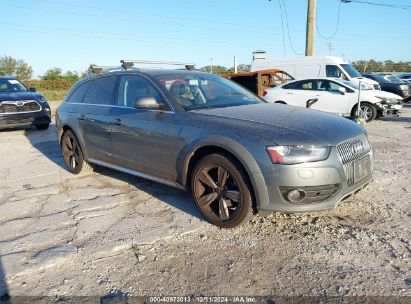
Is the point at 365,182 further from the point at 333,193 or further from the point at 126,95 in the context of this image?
the point at 126,95

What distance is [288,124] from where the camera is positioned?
3.51m

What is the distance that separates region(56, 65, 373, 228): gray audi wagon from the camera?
325 cm

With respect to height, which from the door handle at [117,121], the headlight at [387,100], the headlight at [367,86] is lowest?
the headlight at [387,100]

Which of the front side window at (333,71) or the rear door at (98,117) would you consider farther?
the front side window at (333,71)

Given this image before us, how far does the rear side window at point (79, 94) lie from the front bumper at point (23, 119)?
5070mm

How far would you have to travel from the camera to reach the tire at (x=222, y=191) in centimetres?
344

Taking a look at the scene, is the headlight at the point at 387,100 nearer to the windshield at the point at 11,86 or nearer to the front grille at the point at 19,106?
the front grille at the point at 19,106

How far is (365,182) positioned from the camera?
12.2ft

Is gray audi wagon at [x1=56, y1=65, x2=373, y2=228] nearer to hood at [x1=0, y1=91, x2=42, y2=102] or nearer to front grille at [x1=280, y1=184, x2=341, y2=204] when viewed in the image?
front grille at [x1=280, y1=184, x2=341, y2=204]

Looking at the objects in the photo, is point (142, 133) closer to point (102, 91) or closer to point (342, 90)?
point (102, 91)

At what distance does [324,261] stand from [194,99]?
7.30 feet

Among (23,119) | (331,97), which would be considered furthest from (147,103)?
(331,97)

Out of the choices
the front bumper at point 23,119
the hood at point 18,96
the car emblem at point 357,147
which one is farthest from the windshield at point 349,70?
the car emblem at point 357,147

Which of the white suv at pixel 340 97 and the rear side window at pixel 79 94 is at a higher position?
the rear side window at pixel 79 94
